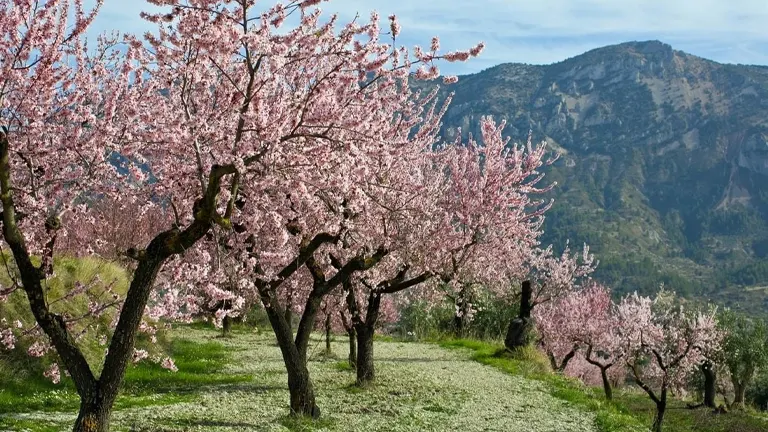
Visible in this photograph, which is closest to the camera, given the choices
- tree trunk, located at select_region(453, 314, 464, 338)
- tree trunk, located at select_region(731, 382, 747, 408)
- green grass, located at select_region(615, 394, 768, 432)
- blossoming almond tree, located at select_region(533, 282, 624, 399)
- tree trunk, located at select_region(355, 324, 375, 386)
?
tree trunk, located at select_region(355, 324, 375, 386)

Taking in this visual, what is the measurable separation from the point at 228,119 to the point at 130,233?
97.7 feet

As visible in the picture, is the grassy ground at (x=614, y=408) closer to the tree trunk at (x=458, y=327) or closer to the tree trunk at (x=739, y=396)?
the tree trunk at (x=739, y=396)

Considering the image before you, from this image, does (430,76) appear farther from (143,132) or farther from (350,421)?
(350,421)

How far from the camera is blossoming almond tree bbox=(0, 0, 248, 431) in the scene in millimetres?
8023

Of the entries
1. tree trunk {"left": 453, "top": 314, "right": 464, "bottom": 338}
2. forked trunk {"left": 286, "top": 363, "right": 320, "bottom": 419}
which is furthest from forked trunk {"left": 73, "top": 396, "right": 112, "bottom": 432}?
tree trunk {"left": 453, "top": 314, "right": 464, "bottom": 338}

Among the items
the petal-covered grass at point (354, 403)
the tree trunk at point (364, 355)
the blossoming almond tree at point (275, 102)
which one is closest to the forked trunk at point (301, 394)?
the petal-covered grass at point (354, 403)

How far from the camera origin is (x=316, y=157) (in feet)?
31.4

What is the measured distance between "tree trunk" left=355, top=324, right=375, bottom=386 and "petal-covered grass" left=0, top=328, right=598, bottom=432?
0.32 metres

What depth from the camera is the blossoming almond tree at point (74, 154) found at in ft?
26.3

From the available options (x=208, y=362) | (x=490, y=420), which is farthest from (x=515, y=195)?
(x=208, y=362)

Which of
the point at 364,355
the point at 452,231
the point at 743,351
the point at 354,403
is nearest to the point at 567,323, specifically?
the point at 743,351

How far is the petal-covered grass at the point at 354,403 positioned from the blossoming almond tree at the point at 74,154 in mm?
2795

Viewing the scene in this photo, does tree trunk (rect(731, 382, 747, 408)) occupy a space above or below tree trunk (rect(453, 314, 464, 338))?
below

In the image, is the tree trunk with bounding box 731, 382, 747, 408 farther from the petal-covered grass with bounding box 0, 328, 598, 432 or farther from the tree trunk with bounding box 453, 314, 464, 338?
the petal-covered grass with bounding box 0, 328, 598, 432
